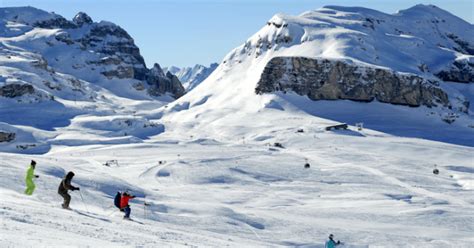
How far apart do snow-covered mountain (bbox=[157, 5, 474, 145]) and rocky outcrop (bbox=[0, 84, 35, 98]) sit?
2593 cm

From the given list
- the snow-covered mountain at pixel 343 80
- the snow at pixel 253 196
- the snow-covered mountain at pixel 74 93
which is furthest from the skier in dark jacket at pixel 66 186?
the snow-covered mountain at pixel 343 80

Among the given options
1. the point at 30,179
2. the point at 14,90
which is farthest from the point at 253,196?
the point at 14,90

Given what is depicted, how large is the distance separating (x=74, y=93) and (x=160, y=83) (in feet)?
158

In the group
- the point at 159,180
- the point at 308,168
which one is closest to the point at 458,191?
the point at 308,168

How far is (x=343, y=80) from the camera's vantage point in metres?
108

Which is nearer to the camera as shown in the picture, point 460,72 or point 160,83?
point 460,72

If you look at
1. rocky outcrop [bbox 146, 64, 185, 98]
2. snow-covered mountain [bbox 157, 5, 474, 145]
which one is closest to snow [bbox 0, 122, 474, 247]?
snow-covered mountain [bbox 157, 5, 474, 145]

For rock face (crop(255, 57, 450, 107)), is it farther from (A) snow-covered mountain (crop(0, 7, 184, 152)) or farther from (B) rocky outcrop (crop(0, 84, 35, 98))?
(B) rocky outcrop (crop(0, 84, 35, 98))

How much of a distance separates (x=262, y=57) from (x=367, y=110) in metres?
31.7

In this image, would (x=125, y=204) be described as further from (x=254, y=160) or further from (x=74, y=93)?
(x=74, y=93)

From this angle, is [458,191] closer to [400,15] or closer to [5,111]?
[5,111]

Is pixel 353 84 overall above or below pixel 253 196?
above

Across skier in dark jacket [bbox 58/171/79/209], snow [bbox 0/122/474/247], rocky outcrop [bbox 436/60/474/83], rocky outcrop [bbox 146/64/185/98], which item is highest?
rocky outcrop [bbox 436/60/474/83]

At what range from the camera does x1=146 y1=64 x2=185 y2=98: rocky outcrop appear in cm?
18388
